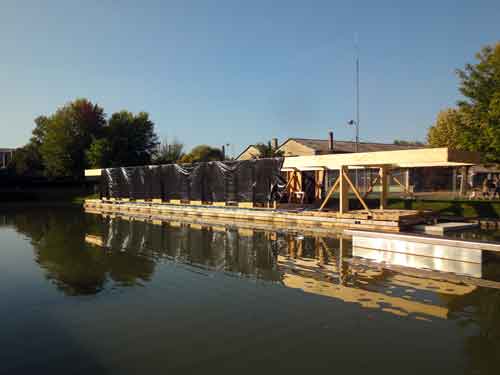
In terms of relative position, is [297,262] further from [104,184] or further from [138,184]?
[104,184]

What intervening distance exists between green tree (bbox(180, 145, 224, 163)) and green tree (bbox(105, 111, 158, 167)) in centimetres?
552

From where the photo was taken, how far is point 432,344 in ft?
18.0

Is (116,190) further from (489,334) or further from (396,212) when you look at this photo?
(489,334)

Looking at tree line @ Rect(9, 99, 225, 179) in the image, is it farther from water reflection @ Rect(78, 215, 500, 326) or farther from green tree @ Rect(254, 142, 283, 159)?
water reflection @ Rect(78, 215, 500, 326)

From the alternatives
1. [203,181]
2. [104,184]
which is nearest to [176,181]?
[203,181]

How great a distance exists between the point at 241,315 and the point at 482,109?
1877 cm

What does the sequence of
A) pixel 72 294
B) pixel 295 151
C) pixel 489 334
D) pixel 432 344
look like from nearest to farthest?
pixel 432 344, pixel 489 334, pixel 72 294, pixel 295 151

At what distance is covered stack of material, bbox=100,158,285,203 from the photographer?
69.7ft

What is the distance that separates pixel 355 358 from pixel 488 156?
1742 centimetres

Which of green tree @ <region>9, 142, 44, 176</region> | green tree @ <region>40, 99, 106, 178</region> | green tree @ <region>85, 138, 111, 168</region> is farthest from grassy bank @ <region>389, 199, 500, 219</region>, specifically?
green tree @ <region>9, 142, 44, 176</region>

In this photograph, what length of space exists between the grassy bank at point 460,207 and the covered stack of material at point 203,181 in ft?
21.2

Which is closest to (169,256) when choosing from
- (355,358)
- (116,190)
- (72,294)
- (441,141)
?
(72,294)

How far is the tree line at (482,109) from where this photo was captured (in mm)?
18891

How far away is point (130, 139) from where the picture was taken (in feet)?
155
